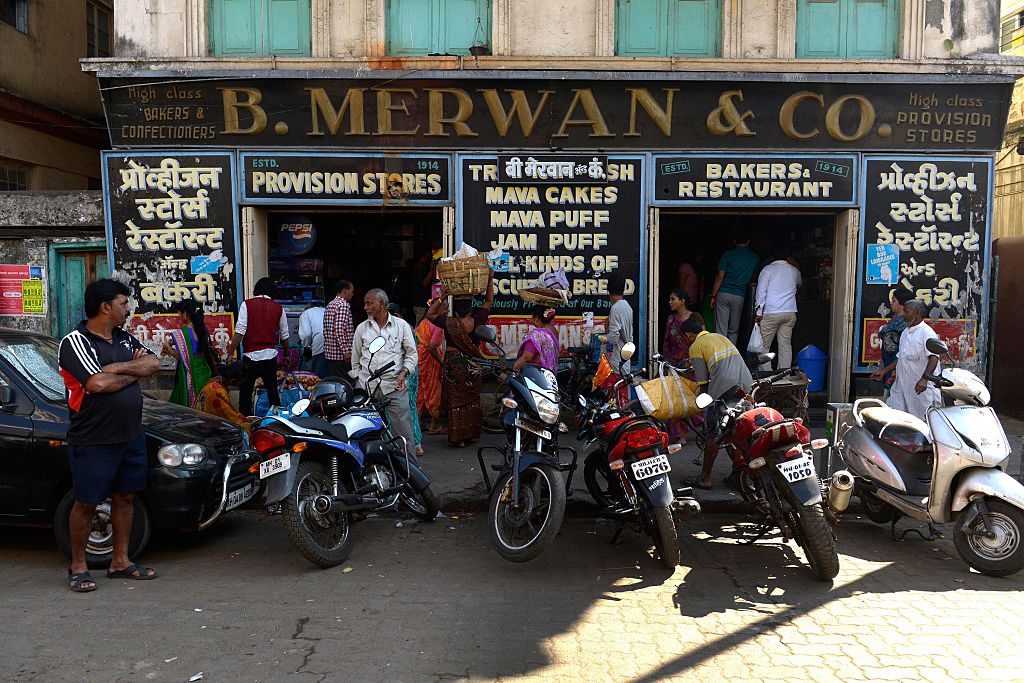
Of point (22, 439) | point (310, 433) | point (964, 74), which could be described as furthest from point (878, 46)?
point (22, 439)

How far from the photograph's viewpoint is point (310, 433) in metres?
5.44

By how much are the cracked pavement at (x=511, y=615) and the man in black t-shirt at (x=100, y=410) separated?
1.82 feet

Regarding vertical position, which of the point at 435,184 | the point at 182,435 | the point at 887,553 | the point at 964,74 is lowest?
the point at 887,553

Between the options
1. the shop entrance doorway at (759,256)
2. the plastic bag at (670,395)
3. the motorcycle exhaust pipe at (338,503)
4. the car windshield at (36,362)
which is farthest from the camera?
the shop entrance doorway at (759,256)

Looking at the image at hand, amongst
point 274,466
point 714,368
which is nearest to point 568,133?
point 714,368

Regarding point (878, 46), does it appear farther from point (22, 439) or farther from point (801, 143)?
point (22, 439)

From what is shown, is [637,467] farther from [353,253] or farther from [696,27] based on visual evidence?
[353,253]

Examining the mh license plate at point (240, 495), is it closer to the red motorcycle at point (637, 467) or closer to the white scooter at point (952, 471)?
the red motorcycle at point (637, 467)

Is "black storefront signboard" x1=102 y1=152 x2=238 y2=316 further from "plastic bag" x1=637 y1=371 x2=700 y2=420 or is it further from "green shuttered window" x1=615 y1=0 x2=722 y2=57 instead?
"plastic bag" x1=637 y1=371 x2=700 y2=420

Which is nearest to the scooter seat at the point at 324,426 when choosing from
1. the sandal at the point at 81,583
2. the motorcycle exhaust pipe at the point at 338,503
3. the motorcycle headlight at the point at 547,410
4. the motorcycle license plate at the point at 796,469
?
the motorcycle exhaust pipe at the point at 338,503

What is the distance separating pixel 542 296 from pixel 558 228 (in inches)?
39.2

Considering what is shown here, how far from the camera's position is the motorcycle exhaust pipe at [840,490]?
224 inches

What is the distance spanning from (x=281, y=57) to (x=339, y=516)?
655 centimetres

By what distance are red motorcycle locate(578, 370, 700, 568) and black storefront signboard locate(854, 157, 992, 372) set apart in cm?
550
